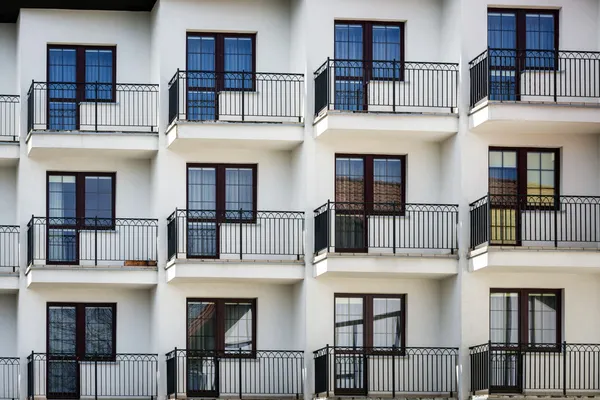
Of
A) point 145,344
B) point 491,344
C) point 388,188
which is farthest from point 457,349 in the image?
point 145,344

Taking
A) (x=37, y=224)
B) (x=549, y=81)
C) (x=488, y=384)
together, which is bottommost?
(x=488, y=384)

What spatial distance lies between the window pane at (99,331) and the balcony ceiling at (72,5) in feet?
25.4

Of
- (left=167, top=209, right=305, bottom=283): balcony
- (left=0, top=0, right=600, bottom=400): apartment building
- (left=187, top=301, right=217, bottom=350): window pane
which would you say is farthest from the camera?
(left=187, top=301, right=217, bottom=350): window pane

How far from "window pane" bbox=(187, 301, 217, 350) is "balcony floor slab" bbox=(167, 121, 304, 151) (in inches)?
163

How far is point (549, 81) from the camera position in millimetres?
53656

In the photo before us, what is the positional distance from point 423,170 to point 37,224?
982 centimetres

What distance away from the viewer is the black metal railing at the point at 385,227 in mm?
52969

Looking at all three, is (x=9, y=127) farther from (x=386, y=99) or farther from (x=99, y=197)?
(x=386, y=99)

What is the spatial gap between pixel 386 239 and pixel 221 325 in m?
4.69

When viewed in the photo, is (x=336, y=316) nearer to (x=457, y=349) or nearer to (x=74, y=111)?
(x=457, y=349)

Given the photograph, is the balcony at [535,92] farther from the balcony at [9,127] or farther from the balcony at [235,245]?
the balcony at [9,127]

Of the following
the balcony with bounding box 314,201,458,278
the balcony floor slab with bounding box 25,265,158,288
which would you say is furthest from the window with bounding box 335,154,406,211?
the balcony floor slab with bounding box 25,265,158,288

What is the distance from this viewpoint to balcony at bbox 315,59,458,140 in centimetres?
5281

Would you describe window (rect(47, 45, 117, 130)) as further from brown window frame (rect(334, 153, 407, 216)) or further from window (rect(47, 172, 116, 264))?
brown window frame (rect(334, 153, 407, 216))
